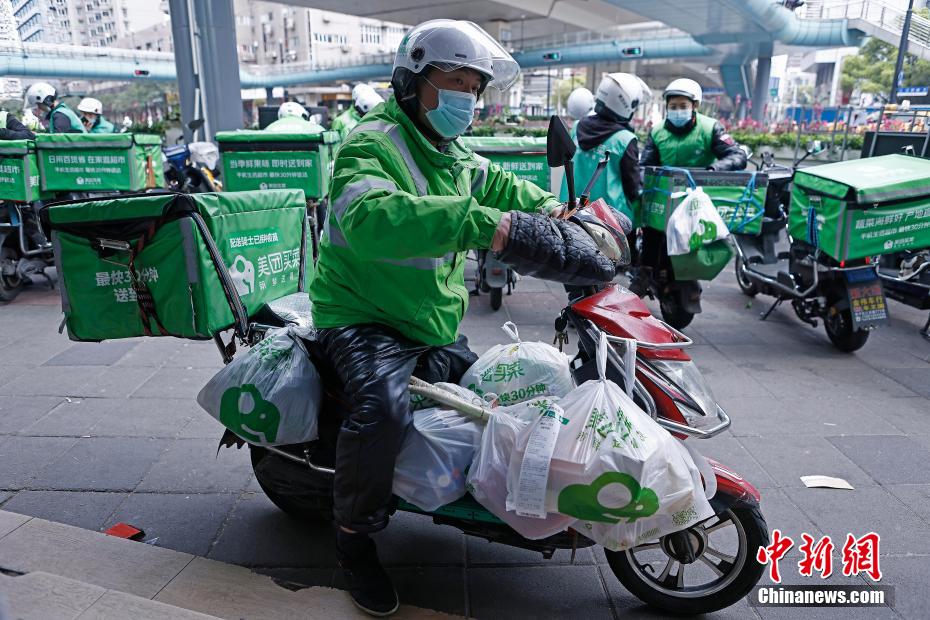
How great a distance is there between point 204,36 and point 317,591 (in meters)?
11.2

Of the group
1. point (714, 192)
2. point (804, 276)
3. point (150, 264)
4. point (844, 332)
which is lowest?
point (844, 332)

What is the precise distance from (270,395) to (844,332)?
4.49m

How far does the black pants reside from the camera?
2180 mm

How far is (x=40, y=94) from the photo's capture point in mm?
8266

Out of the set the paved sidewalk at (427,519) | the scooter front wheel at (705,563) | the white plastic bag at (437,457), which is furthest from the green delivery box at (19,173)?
the scooter front wheel at (705,563)

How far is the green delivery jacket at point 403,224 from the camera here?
188 centimetres

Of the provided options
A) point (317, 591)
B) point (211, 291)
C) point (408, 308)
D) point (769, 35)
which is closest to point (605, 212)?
point (408, 308)

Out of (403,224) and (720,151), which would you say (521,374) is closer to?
(403,224)

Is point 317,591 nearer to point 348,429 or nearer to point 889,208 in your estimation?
point 348,429

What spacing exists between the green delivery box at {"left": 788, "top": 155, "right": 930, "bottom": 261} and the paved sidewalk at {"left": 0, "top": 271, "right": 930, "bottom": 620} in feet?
2.96

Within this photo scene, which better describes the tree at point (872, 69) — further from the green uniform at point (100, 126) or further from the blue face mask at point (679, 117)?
the green uniform at point (100, 126)

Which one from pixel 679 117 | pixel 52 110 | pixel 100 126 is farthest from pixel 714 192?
pixel 100 126

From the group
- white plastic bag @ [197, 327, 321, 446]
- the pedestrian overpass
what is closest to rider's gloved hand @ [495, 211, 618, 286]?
white plastic bag @ [197, 327, 321, 446]

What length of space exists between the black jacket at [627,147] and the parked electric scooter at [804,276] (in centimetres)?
111
